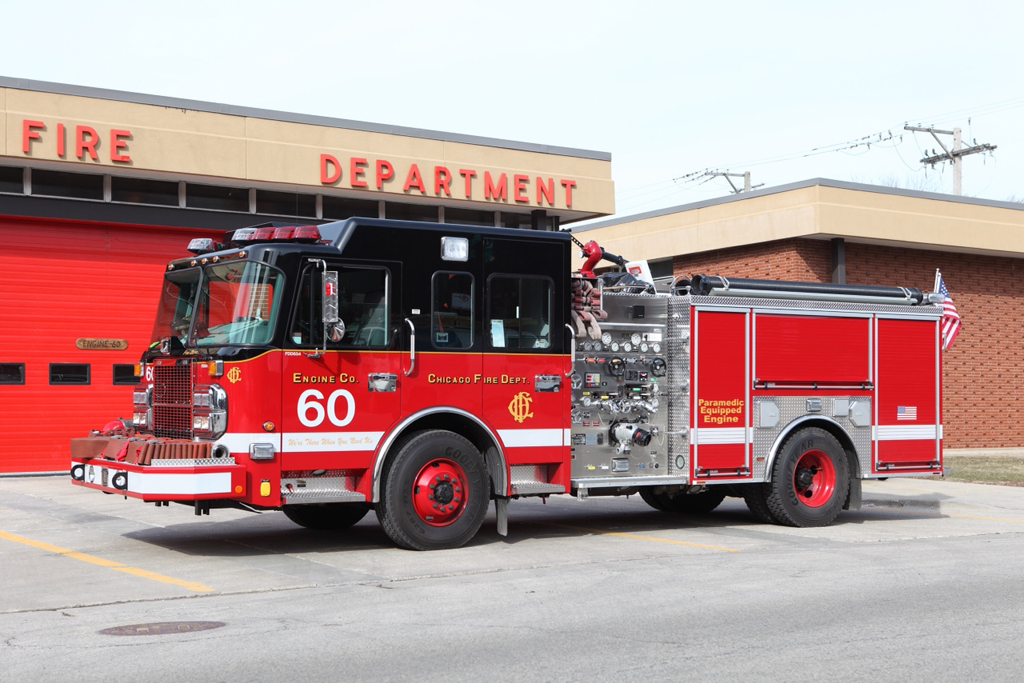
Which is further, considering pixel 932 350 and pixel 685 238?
pixel 685 238

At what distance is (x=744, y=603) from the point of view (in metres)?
8.23

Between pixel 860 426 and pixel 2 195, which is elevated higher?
pixel 2 195

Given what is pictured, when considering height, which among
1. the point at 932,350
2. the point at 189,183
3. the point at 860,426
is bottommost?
the point at 860,426

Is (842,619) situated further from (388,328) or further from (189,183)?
(189,183)

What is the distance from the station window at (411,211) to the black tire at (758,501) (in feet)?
34.4

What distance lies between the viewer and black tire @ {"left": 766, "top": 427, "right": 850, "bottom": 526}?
12703 mm

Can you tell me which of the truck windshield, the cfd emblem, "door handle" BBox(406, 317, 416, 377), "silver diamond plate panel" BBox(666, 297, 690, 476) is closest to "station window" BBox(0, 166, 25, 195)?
the truck windshield

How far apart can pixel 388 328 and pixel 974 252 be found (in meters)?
19.0

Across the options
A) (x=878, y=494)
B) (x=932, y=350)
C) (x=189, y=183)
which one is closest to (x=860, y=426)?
(x=932, y=350)

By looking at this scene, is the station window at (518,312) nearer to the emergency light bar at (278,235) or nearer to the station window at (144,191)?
the emergency light bar at (278,235)

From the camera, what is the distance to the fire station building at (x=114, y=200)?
18.1 meters

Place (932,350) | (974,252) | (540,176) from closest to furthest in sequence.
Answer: (932,350) < (540,176) < (974,252)

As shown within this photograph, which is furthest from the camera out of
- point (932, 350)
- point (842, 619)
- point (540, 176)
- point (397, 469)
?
point (540, 176)

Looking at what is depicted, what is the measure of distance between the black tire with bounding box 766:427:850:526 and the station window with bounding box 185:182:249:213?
11.2 m
